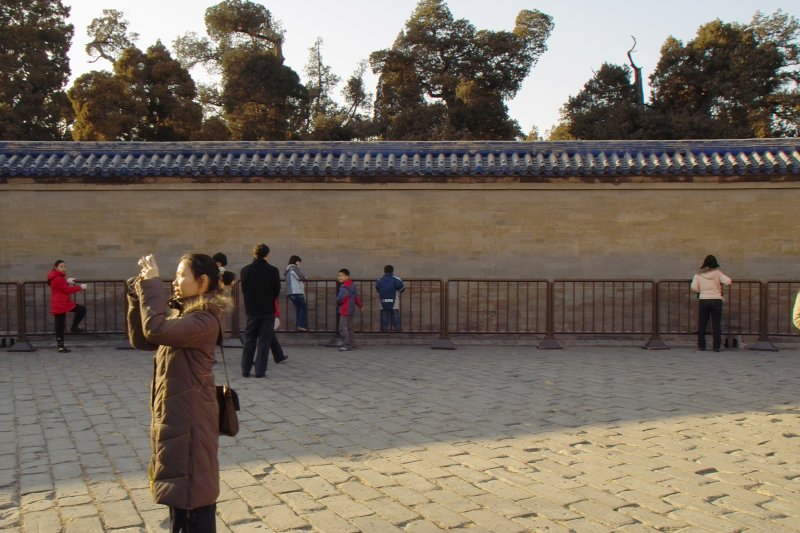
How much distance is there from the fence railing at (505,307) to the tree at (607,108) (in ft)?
66.3

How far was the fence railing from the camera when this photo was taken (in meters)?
14.0

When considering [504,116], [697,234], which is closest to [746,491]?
[697,234]

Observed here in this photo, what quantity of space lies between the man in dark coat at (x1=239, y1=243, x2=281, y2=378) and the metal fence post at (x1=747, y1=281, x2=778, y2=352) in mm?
8351

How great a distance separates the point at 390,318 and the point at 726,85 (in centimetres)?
2481

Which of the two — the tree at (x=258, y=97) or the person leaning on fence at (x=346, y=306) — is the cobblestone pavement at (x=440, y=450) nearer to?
the person leaning on fence at (x=346, y=306)

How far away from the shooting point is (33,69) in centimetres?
3103

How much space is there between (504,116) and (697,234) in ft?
76.2

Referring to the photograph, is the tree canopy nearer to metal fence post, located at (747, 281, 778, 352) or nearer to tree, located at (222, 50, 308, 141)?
tree, located at (222, 50, 308, 141)

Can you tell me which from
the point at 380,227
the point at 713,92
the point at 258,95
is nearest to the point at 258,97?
the point at 258,95

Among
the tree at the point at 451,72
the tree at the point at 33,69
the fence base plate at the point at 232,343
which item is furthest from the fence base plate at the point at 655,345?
the tree at the point at 33,69

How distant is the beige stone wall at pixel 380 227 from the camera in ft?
48.6

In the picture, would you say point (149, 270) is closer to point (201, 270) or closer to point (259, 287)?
point (201, 270)

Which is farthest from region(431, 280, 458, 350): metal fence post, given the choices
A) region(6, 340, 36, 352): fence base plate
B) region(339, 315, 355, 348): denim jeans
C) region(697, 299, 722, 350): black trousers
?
region(6, 340, 36, 352): fence base plate

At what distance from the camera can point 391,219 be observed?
595 inches
